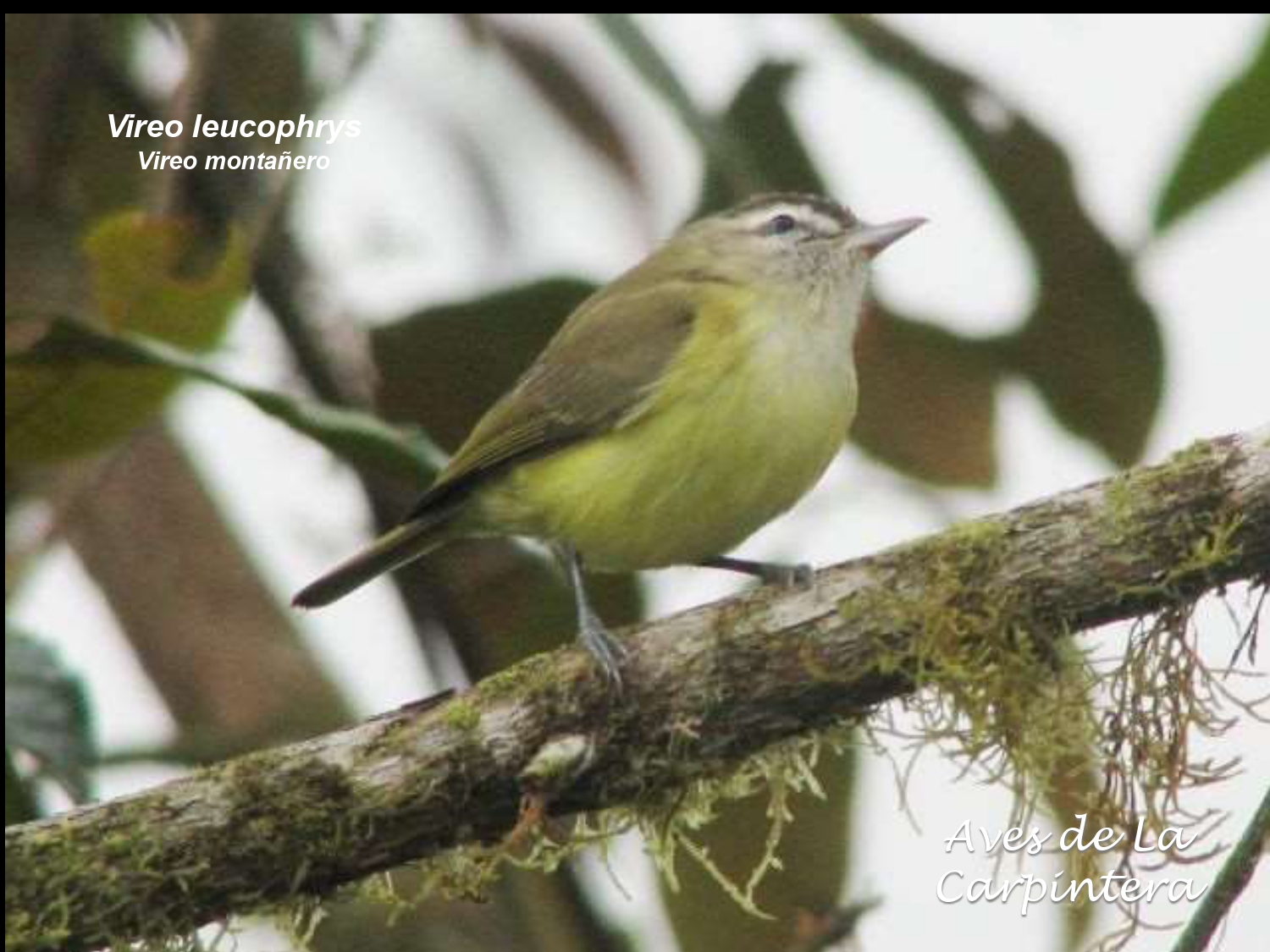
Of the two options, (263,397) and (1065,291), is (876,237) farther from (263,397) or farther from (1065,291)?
(263,397)

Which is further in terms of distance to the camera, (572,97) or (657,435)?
(572,97)

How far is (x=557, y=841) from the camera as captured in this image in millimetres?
3924

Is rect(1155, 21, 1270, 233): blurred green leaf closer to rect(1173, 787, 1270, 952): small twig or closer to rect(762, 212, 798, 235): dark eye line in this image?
rect(762, 212, 798, 235): dark eye line

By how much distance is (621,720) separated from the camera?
365 cm

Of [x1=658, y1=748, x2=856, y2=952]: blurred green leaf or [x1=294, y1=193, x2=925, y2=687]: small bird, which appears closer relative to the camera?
[x1=658, y1=748, x2=856, y2=952]: blurred green leaf

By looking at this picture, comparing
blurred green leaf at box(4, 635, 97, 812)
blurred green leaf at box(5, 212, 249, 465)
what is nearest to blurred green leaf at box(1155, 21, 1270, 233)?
blurred green leaf at box(5, 212, 249, 465)

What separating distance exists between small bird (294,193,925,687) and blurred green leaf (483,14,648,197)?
0.82 meters

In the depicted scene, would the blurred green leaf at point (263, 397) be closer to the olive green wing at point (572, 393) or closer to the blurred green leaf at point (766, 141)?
the olive green wing at point (572, 393)

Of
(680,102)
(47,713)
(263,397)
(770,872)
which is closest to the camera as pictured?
(263,397)

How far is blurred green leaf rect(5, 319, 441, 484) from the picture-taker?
421cm

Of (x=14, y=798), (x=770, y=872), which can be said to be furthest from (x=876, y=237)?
(x=14, y=798)

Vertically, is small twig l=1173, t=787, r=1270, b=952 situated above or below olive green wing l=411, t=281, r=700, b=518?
below

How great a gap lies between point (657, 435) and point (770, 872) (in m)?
0.85

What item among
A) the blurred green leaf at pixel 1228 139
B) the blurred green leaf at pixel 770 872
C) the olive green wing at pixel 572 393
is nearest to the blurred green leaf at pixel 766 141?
Answer: the olive green wing at pixel 572 393
